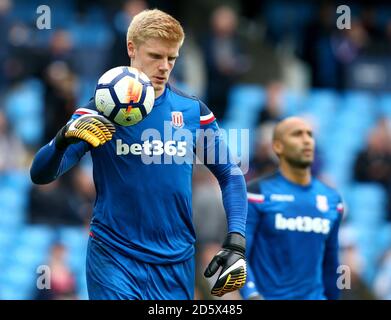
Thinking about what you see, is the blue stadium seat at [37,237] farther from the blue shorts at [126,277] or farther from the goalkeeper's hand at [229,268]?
the goalkeeper's hand at [229,268]

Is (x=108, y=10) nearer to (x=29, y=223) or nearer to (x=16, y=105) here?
(x=16, y=105)

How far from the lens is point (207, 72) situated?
16.4 meters

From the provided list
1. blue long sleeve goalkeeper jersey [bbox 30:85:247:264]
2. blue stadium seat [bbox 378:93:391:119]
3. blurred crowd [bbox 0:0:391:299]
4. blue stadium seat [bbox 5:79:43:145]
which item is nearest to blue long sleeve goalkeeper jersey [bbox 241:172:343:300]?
blue long sleeve goalkeeper jersey [bbox 30:85:247:264]

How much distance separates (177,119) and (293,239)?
2.29m

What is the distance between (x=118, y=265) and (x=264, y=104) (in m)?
9.73

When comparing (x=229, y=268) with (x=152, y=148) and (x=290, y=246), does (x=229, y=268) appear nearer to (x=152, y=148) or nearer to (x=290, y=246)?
(x=152, y=148)

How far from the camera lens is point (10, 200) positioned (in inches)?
586

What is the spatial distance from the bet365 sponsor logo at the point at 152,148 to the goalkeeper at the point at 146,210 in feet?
0.04

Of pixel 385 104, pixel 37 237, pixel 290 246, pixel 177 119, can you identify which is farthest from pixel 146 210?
pixel 385 104

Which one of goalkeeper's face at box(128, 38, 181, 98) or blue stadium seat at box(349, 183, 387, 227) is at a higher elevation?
goalkeeper's face at box(128, 38, 181, 98)

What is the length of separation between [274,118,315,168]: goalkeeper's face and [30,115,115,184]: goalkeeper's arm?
2800 millimetres

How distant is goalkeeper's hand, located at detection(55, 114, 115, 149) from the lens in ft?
21.1

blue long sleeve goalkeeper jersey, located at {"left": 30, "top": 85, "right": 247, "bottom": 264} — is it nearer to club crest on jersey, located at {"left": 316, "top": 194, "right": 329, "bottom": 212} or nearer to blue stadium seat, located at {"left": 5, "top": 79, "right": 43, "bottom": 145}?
club crest on jersey, located at {"left": 316, "top": 194, "right": 329, "bottom": 212}

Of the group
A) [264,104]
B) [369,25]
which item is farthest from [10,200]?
[369,25]
